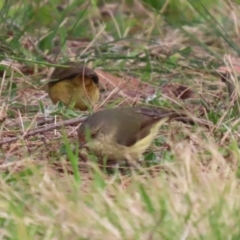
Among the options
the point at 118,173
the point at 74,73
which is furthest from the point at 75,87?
the point at 118,173

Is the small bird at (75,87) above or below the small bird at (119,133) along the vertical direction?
below

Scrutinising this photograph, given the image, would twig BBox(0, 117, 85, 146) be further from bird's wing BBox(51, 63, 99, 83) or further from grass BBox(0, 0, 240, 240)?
bird's wing BBox(51, 63, 99, 83)

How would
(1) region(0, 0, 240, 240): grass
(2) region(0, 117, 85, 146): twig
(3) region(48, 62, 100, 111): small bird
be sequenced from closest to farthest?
(1) region(0, 0, 240, 240): grass, (2) region(0, 117, 85, 146): twig, (3) region(48, 62, 100, 111): small bird

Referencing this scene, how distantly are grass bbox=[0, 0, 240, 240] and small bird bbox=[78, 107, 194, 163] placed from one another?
89mm

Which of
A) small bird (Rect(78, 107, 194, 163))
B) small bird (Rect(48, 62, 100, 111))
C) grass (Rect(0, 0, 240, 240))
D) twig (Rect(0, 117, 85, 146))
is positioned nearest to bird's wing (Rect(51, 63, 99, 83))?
small bird (Rect(48, 62, 100, 111))

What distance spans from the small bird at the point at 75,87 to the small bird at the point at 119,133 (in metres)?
0.86

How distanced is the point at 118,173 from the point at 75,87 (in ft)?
4.31

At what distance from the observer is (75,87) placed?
497cm

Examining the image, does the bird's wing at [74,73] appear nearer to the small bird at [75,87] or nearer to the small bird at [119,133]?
the small bird at [75,87]

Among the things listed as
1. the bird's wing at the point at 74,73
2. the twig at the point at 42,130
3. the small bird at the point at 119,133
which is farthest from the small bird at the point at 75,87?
the small bird at the point at 119,133

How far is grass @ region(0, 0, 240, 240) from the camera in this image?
2.93 metres

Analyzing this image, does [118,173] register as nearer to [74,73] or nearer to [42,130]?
[42,130]

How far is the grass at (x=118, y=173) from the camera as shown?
293 centimetres

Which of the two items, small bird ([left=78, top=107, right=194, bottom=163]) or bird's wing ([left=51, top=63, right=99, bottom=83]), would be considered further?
bird's wing ([left=51, top=63, right=99, bottom=83])
